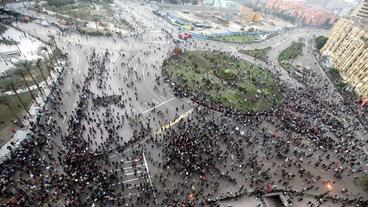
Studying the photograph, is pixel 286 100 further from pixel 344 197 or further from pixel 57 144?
pixel 57 144

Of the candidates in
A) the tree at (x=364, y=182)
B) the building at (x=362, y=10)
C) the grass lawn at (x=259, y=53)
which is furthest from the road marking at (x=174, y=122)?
the building at (x=362, y=10)

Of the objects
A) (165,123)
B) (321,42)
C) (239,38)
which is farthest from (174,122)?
(321,42)

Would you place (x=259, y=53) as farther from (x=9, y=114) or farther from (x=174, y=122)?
(x=9, y=114)

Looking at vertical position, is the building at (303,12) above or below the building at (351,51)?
below

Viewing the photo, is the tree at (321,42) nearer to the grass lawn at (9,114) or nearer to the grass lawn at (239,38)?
the grass lawn at (239,38)

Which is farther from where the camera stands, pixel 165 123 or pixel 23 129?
pixel 165 123
